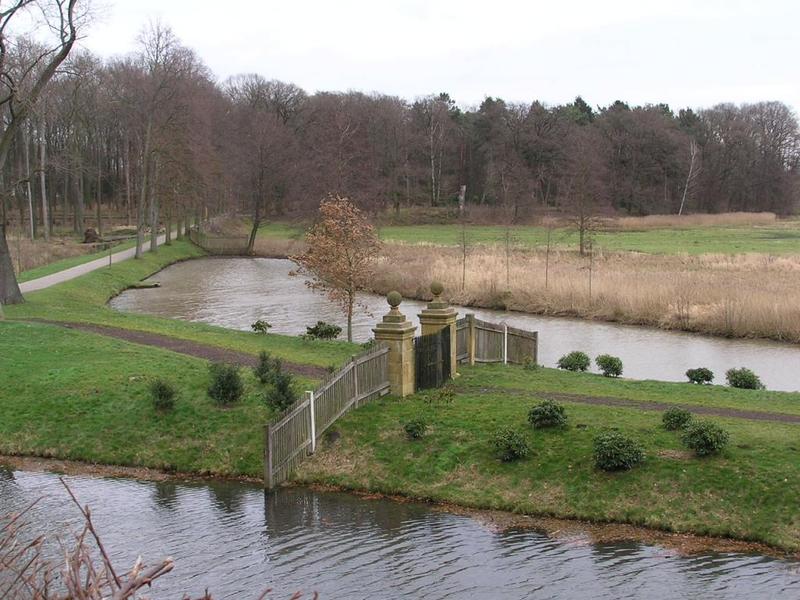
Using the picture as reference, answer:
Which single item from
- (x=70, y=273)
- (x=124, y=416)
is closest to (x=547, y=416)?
(x=124, y=416)

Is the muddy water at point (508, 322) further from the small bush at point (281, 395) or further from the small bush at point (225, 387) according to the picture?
the small bush at point (225, 387)

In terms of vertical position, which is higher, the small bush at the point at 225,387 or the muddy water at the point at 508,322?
the small bush at the point at 225,387

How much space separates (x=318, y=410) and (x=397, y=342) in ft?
8.91

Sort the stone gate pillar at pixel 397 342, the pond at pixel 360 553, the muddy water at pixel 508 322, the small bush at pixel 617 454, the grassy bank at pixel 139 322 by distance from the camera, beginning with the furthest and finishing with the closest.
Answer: the muddy water at pixel 508 322, the grassy bank at pixel 139 322, the stone gate pillar at pixel 397 342, the small bush at pixel 617 454, the pond at pixel 360 553

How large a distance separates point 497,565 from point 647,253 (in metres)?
44.6

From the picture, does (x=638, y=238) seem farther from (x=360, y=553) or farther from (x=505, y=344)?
(x=360, y=553)

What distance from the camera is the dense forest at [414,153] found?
75.1 m

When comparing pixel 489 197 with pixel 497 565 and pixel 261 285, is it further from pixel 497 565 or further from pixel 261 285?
pixel 497 565

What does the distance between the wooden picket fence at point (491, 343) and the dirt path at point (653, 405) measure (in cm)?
261

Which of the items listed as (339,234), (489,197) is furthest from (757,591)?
(489,197)

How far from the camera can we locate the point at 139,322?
28.6 m

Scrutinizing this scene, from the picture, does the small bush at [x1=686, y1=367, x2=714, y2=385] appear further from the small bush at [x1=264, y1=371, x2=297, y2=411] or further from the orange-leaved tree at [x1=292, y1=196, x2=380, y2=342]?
the small bush at [x1=264, y1=371, x2=297, y2=411]

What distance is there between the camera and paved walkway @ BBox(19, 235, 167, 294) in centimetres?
3866

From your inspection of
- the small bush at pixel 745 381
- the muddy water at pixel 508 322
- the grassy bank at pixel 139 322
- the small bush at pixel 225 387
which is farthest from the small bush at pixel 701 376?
the small bush at pixel 225 387
